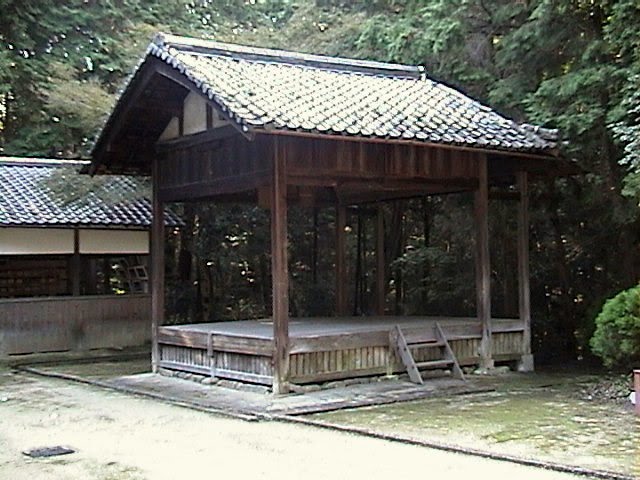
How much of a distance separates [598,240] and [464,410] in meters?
5.88

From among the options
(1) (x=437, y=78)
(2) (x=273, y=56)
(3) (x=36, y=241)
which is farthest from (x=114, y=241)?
(1) (x=437, y=78)

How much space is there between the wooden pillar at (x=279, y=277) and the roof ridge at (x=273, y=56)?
2.17 metres

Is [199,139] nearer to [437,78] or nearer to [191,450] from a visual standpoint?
[437,78]

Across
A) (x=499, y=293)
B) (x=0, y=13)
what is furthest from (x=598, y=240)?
(x=0, y=13)

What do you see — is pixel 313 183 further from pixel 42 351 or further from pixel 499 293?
pixel 42 351

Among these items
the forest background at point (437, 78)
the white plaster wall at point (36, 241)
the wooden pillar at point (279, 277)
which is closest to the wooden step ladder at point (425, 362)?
the wooden pillar at point (279, 277)

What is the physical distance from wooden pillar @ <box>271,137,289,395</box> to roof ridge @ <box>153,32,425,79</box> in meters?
2.17

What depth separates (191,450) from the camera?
312 inches

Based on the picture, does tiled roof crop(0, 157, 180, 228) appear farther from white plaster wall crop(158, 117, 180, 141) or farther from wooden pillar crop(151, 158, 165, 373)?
white plaster wall crop(158, 117, 180, 141)

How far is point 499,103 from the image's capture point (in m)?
14.1

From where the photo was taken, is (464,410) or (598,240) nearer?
(464,410)

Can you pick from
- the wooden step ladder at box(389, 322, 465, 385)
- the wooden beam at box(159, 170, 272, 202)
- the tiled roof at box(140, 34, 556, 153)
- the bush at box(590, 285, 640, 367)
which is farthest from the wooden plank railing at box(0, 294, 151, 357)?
the bush at box(590, 285, 640, 367)

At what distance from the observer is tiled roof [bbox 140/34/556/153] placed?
34.6 ft

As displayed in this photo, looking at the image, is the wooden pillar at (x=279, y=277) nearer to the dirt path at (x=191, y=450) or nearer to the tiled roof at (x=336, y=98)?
the tiled roof at (x=336, y=98)
